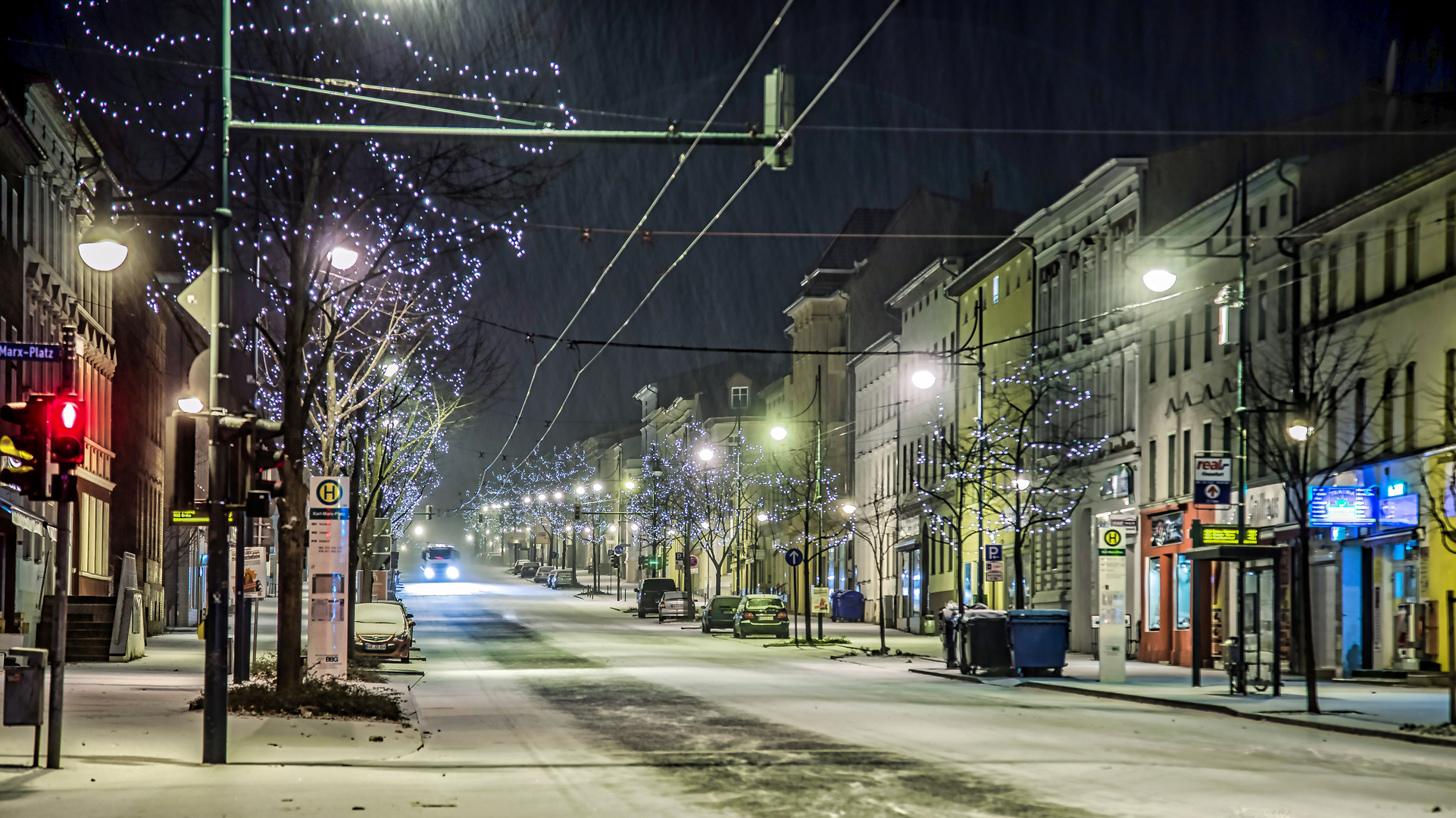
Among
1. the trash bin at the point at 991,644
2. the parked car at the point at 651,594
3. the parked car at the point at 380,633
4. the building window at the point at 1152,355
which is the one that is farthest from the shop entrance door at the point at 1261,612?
the parked car at the point at 651,594

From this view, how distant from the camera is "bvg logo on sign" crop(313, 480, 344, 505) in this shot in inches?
993

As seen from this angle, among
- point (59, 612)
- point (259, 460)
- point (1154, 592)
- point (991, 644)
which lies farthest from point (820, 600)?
point (59, 612)

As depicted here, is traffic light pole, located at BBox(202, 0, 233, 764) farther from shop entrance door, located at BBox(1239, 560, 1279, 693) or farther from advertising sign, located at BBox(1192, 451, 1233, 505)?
shop entrance door, located at BBox(1239, 560, 1279, 693)

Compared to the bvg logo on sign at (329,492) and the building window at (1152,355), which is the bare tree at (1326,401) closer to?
the building window at (1152,355)

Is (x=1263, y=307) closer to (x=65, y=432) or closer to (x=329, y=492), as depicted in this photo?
→ (x=329, y=492)

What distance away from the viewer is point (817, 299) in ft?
295

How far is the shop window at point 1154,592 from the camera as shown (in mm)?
42772

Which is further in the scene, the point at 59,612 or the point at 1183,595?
the point at 1183,595

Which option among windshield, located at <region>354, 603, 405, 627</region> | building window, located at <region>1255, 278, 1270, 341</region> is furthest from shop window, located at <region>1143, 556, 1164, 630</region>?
windshield, located at <region>354, 603, 405, 627</region>

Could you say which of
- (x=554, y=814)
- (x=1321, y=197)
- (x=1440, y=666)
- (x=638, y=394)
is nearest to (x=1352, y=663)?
(x=1440, y=666)

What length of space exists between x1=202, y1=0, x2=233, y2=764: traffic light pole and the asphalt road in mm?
602

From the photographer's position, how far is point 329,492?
2533cm

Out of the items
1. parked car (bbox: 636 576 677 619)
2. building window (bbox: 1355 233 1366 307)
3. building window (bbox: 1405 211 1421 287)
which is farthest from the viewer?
parked car (bbox: 636 576 677 619)

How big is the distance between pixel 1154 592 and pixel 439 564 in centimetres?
11017
